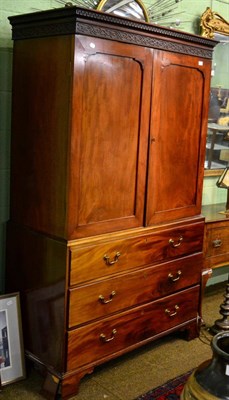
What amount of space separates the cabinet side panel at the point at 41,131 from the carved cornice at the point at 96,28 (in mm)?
54

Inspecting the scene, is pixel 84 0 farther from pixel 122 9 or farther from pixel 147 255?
pixel 147 255

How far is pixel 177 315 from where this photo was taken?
3131mm

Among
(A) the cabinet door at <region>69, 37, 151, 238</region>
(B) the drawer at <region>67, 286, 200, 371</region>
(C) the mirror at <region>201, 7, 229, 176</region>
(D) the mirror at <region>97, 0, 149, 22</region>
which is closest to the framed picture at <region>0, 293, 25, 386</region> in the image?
(B) the drawer at <region>67, 286, 200, 371</region>

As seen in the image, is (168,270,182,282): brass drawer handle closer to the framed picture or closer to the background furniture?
the background furniture

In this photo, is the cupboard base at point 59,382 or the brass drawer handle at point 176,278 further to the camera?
the brass drawer handle at point 176,278

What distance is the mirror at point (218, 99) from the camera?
3.73 metres

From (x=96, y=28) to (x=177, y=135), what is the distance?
2.69ft

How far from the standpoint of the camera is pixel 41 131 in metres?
2.50

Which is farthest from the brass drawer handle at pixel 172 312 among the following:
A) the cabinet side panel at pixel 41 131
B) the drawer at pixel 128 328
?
the cabinet side panel at pixel 41 131

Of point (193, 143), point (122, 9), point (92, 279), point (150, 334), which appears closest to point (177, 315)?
point (150, 334)

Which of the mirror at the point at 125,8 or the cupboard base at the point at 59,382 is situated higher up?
the mirror at the point at 125,8

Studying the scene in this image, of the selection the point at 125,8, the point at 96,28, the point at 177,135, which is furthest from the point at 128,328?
the point at 125,8

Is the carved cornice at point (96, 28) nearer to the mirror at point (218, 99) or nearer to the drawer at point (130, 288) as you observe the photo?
the mirror at point (218, 99)

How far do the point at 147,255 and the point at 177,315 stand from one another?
531mm
